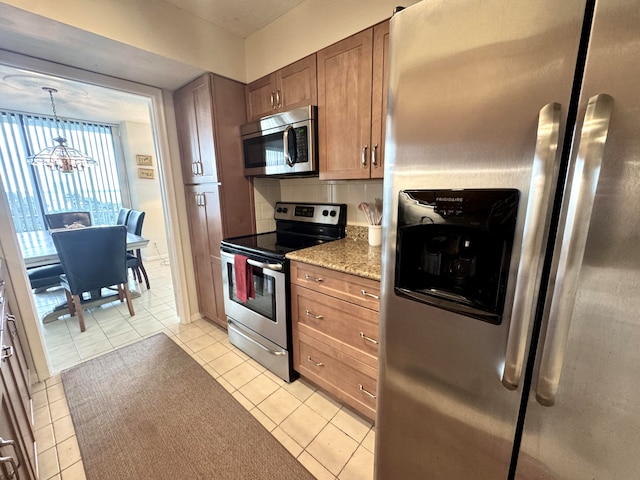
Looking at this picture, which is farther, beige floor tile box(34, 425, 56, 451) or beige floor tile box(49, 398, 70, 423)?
beige floor tile box(49, 398, 70, 423)

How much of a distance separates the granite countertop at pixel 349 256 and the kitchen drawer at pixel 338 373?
20.7 inches

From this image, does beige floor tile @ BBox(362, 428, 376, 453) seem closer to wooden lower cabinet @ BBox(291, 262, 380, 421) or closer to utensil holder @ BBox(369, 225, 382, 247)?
wooden lower cabinet @ BBox(291, 262, 380, 421)

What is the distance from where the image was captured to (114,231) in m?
2.58

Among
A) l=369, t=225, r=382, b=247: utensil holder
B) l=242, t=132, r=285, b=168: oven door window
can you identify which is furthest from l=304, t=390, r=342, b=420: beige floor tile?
l=242, t=132, r=285, b=168: oven door window

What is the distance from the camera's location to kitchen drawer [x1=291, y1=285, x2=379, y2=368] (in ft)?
4.43

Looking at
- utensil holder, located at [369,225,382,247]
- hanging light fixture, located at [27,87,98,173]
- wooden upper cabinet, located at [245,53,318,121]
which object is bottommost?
utensil holder, located at [369,225,382,247]

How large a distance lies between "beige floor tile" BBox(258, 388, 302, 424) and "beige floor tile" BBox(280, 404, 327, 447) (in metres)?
0.03

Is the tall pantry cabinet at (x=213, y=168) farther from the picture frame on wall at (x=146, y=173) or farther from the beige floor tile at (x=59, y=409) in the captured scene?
the picture frame on wall at (x=146, y=173)

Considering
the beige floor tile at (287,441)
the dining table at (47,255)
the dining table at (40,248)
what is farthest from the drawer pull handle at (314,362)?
the dining table at (47,255)

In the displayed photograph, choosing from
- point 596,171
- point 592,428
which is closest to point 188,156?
point 596,171

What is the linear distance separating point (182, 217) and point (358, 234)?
1725mm

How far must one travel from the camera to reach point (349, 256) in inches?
61.5

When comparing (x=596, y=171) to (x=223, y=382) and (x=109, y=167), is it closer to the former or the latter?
(x=223, y=382)

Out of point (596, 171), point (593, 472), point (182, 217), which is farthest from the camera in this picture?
point (182, 217)
